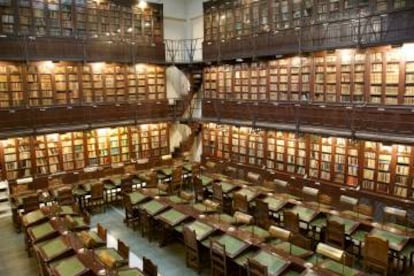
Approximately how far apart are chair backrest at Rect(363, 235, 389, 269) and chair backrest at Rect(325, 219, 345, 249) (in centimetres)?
55

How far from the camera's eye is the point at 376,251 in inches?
255

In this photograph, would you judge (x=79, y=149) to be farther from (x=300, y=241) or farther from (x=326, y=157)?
(x=300, y=241)

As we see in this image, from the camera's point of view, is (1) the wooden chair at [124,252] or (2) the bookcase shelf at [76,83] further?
(2) the bookcase shelf at [76,83]

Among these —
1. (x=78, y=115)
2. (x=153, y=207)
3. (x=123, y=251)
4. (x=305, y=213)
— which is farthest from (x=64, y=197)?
(x=305, y=213)

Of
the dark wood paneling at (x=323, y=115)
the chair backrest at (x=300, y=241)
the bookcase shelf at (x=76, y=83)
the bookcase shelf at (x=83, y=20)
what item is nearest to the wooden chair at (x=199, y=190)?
the dark wood paneling at (x=323, y=115)

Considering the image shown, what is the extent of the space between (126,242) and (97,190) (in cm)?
252

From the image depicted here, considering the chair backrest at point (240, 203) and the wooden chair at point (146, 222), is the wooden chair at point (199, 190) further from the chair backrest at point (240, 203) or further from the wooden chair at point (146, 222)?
the wooden chair at point (146, 222)

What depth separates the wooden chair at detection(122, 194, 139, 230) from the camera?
9.49 meters

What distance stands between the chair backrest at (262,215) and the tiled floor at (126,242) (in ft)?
5.85

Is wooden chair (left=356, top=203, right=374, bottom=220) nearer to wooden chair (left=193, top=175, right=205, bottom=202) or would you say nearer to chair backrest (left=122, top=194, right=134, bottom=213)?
wooden chair (left=193, top=175, right=205, bottom=202)

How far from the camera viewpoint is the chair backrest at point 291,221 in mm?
7762

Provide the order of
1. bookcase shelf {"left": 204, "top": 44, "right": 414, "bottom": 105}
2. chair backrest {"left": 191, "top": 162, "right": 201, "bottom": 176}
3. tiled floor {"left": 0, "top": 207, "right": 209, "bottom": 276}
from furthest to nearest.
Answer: chair backrest {"left": 191, "top": 162, "right": 201, "bottom": 176}, bookcase shelf {"left": 204, "top": 44, "right": 414, "bottom": 105}, tiled floor {"left": 0, "top": 207, "right": 209, "bottom": 276}

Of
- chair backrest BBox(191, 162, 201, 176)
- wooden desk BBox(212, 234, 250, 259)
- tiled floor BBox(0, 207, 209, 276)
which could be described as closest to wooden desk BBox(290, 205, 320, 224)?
wooden desk BBox(212, 234, 250, 259)

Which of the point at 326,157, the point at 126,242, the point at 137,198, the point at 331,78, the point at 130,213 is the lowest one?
the point at 126,242
